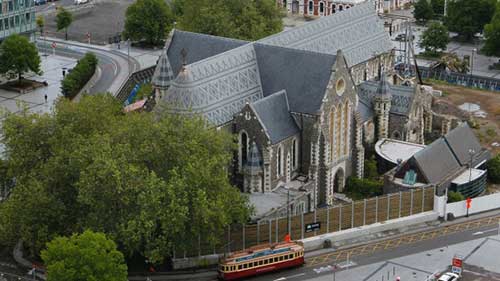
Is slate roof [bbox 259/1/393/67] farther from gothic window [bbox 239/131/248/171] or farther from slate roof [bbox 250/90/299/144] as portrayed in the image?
gothic window [bbox 239/131/248/171]

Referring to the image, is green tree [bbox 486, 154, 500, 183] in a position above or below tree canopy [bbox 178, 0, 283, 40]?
below

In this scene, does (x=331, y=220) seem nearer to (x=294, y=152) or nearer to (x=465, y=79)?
(x=294, y=152)

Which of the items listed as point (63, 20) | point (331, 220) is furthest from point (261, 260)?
point (63, 20)

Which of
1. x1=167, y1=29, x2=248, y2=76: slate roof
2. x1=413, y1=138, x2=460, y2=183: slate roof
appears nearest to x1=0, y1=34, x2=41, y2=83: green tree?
x1=167, y1=29, x2=248, y2=76: slate roof

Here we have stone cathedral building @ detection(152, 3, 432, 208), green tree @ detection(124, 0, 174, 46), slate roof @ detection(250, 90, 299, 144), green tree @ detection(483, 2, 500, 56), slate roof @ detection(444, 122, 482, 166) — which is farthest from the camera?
green tree @ detection(124, 0, 174, 46)

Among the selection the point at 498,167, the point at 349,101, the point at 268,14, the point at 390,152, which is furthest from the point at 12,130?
the point at 268,14

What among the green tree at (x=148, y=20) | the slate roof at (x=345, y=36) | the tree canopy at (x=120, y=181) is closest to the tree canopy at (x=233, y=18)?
the green tree at (x=148, y=20)
